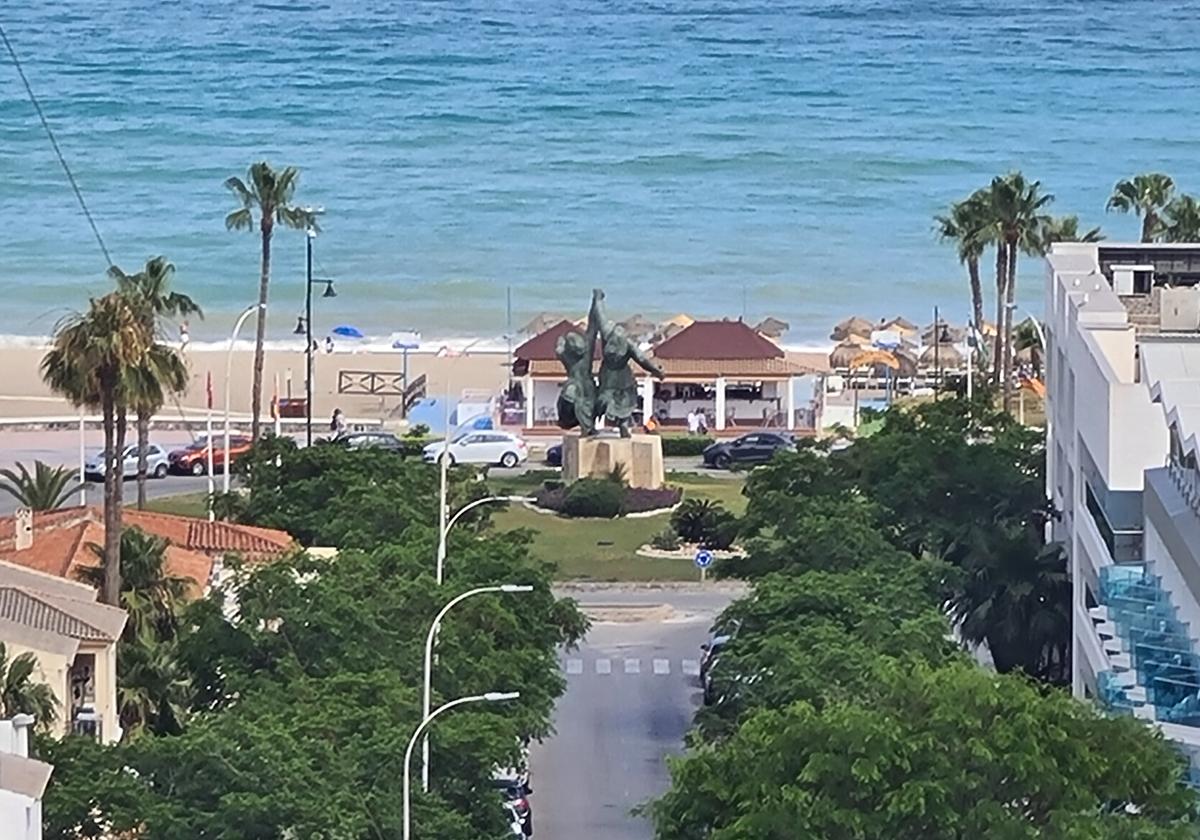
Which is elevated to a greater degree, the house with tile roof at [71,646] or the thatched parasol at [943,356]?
the thatched parasol at [943,356]

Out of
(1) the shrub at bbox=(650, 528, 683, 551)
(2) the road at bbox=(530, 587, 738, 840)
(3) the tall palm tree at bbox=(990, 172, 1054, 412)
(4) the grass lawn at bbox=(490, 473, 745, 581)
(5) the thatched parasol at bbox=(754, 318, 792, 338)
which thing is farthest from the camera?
(5) the thatched parasol at bbox=(754, 318, 792, 338)

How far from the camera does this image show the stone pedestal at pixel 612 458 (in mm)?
84125

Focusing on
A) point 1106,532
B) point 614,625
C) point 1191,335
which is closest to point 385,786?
point 1106,532

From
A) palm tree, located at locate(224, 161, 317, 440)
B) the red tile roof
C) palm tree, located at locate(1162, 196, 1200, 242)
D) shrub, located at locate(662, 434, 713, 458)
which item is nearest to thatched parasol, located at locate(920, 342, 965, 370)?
the red tile roof

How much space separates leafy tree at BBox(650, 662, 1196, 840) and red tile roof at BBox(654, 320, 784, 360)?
66.6 m

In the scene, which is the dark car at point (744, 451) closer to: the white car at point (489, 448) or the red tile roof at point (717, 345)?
the white car at point (489, 448)

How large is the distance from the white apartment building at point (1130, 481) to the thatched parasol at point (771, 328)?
7384cm

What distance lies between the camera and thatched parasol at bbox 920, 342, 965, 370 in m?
121

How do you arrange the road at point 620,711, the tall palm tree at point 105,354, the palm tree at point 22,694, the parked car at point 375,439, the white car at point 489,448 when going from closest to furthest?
1. the palm tree at point 22,694
2. the road at point 620,711
3. the tall palm tree at point 105,354
4. the parked car at point 375,439
5. the white car at point 489,448

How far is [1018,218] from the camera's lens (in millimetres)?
95938

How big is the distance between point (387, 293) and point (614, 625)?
100367 millimetres

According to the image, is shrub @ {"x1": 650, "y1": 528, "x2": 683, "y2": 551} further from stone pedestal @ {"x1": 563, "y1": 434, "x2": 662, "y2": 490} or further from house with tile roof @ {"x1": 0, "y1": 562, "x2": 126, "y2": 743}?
house with tile roof @ {"x1": 0, "y1": 562, "x2": 126, "y2": 743}

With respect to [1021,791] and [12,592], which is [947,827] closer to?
[1021,791]

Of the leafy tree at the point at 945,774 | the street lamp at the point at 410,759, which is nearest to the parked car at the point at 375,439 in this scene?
the street lamp at the point at 410,759
